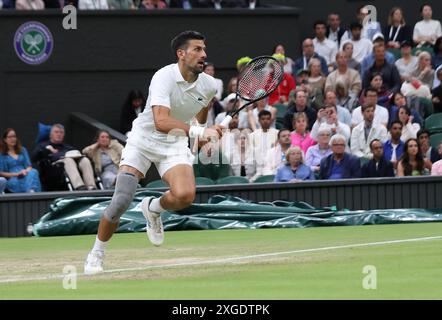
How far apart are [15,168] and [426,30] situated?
24.6ft

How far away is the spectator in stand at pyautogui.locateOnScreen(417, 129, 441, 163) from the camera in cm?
1664

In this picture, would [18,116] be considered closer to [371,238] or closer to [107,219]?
[371,238]

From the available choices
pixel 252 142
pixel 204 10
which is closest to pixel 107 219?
pixel 252 142

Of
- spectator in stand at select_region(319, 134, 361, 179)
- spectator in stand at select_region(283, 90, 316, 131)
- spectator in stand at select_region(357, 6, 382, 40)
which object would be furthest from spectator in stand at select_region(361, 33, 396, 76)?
spectator in stand at select_region(319, 134, 361, 179)

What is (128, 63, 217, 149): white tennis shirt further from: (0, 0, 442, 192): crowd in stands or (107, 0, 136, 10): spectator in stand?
(107, 0, 136, 10): spectator in stand

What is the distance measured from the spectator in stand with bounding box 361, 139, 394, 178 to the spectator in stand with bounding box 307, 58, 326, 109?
2.33 metres

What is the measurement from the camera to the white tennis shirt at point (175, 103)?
10.3m

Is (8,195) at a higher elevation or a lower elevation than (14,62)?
lower

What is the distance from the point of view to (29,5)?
1995 cm

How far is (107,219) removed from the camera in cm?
988

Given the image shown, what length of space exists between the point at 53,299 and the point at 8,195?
22.5 ft

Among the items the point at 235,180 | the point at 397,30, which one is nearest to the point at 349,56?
the point at 397,30

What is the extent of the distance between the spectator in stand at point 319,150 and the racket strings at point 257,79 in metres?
6.04

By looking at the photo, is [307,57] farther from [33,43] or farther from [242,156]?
[33,43]
